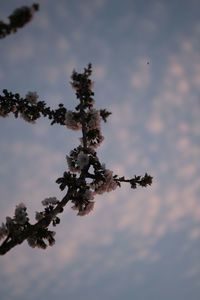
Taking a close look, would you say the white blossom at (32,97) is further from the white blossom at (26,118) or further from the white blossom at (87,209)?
the white blossom at (87,209)

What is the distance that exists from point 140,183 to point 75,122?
8.57 feet

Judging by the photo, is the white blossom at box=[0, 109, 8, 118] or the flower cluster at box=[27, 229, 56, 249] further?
the white blossom at box=[0, 109, 8, 118]

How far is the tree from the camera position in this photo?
17.9 ft

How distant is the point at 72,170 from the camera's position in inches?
287

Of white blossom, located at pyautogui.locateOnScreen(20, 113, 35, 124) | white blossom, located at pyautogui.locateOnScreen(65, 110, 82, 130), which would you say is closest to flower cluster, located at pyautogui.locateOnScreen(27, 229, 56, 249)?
white blossom, located at pyautogui.locateOnScreen(65, 110, 82, 130)

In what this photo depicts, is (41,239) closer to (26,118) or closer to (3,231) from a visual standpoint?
(3,231)

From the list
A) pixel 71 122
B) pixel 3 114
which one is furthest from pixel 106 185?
pixel 3 114

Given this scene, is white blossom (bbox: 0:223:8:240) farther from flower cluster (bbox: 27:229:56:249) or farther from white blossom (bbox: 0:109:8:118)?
white blossom (bbox: 0:109:8:118)

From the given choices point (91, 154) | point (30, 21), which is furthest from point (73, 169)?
point (30, 21)

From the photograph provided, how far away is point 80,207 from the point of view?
6555 millimetres

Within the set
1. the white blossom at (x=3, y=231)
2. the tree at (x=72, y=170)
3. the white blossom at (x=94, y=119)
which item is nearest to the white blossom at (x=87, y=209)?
the tree at (x=72, y=170)

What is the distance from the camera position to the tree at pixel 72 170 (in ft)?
17.9

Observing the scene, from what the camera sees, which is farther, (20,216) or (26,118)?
(26,118)

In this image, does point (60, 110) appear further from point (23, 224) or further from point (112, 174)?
point (23, 224)
